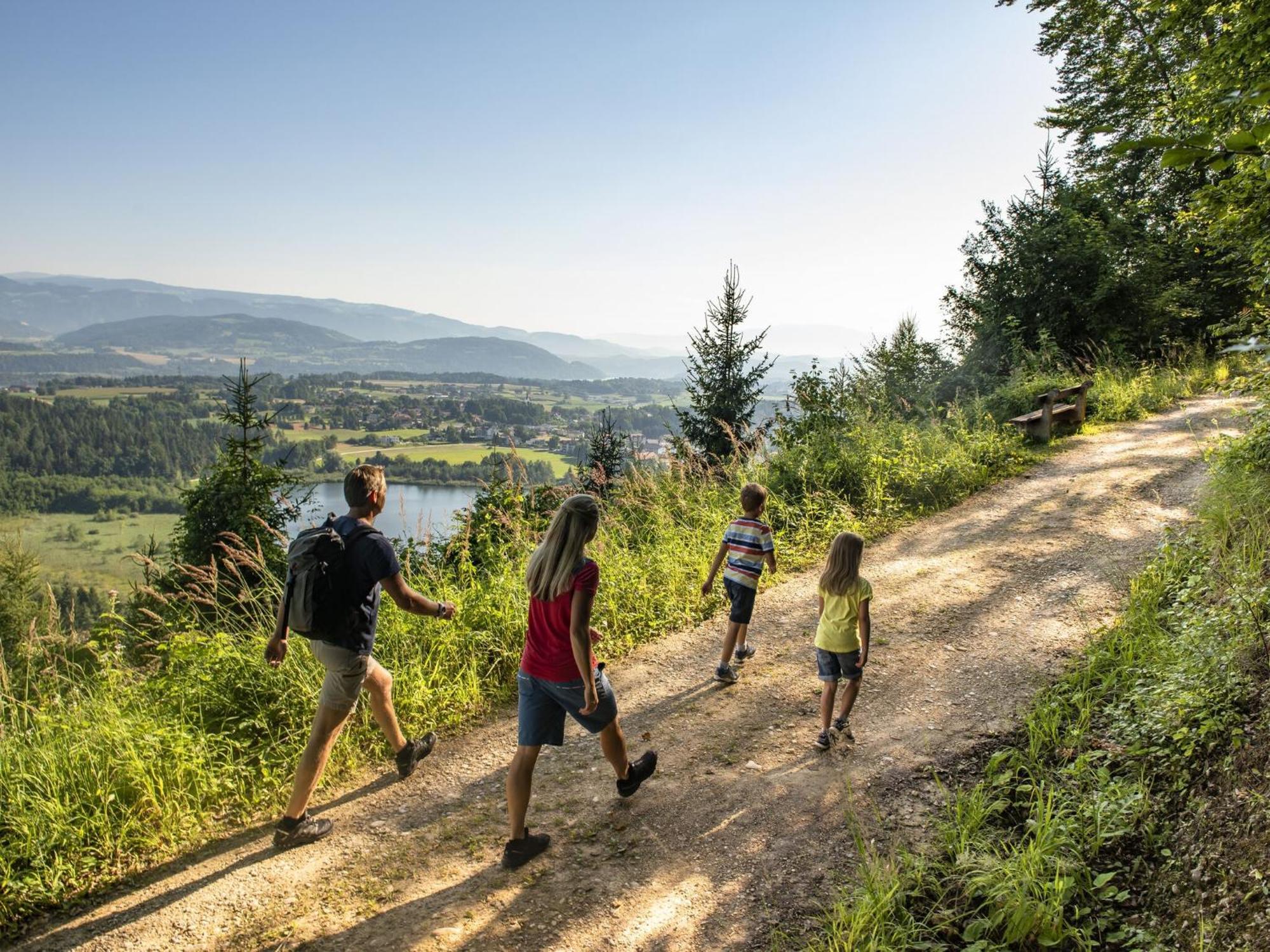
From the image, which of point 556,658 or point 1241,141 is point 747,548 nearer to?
point 556,658

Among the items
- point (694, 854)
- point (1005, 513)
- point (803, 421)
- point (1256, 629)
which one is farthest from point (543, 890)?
point (803, 421)

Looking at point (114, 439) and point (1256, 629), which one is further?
point (114, 439)

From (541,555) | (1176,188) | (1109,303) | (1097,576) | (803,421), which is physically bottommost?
(1097,576)

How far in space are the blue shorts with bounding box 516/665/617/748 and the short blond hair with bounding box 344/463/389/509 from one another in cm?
136

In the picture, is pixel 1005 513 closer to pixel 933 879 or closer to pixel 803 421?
pixel 803 421

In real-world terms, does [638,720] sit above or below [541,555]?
below

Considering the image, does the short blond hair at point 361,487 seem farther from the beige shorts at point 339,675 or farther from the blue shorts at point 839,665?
the blue shorts at point 839,665

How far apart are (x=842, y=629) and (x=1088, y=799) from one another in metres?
1.49

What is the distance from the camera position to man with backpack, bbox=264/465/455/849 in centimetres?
372

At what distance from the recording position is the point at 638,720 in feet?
16.6

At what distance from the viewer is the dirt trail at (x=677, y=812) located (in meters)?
3.23

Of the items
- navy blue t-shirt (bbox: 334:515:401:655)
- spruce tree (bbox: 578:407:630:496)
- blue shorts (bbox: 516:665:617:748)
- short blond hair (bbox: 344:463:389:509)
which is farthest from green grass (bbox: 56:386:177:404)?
blue shorts (bbox: 516:665:617:748)

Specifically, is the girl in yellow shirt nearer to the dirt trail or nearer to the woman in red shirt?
the dirt trail

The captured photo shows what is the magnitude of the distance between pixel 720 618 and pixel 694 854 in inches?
128
